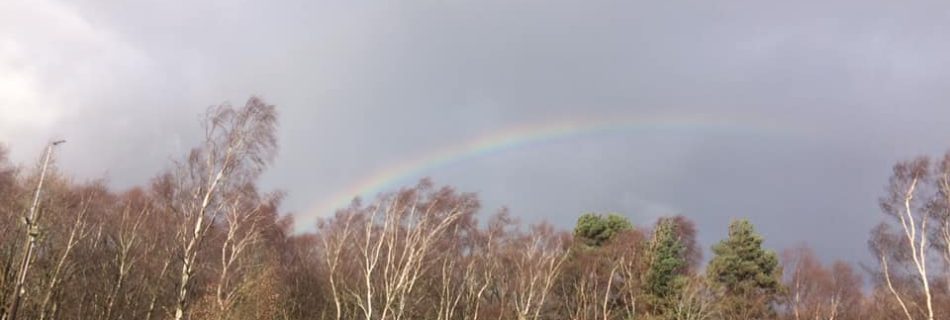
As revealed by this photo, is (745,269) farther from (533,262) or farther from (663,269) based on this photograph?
(533,262)

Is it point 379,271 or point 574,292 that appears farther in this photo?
point 574,292

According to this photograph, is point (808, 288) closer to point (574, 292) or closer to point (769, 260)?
point (769, 260)

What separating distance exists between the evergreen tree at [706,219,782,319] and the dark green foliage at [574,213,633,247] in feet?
28.3

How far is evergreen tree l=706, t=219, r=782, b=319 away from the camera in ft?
172

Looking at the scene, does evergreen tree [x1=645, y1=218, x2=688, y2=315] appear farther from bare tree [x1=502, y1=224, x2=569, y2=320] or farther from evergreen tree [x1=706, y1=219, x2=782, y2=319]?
bare tree [x1=502, y1=224, x2=569, y2=320]

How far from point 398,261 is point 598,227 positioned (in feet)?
65.5

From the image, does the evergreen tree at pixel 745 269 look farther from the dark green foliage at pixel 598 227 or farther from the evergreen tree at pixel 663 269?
the dark green foliage at pixel 598 227

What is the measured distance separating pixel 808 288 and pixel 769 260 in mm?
3428

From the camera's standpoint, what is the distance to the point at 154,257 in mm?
47156

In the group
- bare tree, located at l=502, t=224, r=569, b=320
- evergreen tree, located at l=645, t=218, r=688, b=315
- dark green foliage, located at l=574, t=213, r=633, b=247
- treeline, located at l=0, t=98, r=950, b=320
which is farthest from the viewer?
dark green foliage, located at l=574, t=213, r=633, b=247

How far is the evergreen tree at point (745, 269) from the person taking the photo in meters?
52.5

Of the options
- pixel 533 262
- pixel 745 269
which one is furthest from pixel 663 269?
pixel 533 262

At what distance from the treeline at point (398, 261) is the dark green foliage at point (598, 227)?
0.42ft

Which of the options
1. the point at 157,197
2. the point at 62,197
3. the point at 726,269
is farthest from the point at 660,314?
the point at 62,197
